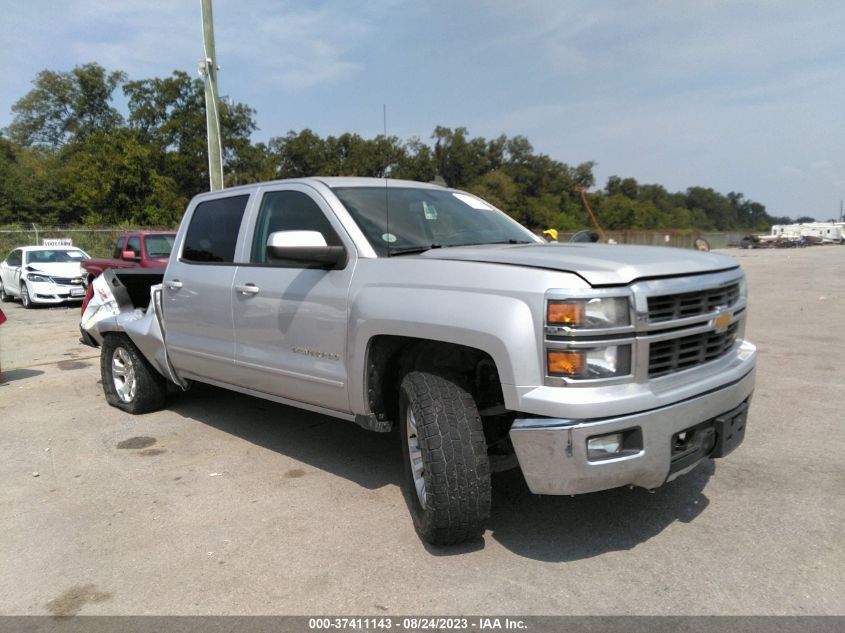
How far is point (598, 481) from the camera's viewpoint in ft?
9.25

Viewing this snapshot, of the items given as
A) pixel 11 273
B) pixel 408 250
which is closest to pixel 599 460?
pixel 408 250

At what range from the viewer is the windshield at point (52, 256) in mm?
16666

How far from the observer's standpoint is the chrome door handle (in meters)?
4.29

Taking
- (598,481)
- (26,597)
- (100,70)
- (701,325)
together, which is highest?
(100,70)

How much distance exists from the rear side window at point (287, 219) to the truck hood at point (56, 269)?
1383 centimetres

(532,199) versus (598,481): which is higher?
(532,199)

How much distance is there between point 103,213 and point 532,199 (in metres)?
44.1

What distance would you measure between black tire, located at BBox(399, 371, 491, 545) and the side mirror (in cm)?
95

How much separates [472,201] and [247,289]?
1718mm

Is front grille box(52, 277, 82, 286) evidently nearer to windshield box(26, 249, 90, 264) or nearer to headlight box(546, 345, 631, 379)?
windshield box(26, 249, 90, 264)

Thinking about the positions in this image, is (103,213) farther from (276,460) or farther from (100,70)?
(276,460)

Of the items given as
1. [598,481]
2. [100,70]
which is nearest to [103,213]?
[100,70]

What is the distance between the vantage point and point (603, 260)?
3.01m

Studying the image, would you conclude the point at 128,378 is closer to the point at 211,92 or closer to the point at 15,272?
the point at 211,92
